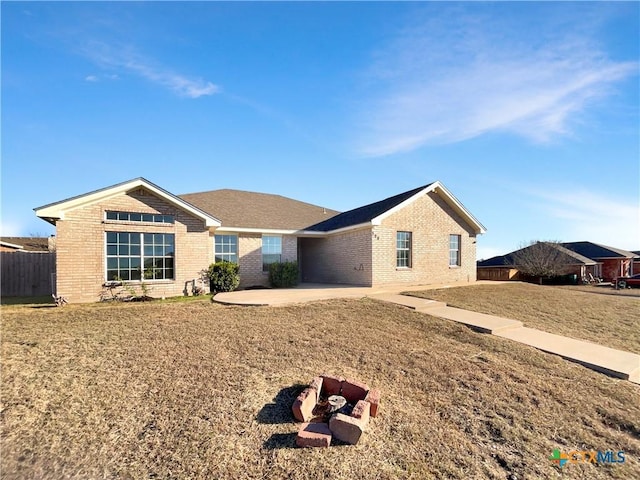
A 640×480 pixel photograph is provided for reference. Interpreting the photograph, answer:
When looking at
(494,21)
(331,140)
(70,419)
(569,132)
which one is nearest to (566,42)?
(494,21)

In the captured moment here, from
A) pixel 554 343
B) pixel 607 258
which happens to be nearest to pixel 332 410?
pixel 554 343

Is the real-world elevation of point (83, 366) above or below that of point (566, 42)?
below

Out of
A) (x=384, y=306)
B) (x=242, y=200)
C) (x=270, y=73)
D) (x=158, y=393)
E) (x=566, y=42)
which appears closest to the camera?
(x=158, y=393)

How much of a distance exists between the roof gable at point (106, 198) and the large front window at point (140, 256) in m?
1.29

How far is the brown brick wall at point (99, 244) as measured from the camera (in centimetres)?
1036

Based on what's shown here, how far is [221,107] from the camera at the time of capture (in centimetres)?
1136

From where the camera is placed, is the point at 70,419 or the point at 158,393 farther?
the point at 158,393

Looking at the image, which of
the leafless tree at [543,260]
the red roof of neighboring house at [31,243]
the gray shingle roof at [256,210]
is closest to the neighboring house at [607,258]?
the leafless tree at [543,260]

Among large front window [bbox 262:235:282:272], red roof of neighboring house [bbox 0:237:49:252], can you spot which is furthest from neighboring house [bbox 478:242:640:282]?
red roof of neighboring house [bbox 0:237:49:252]

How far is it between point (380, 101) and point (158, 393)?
11.0 metres

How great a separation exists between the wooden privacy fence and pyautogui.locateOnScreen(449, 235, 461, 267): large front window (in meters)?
19.7

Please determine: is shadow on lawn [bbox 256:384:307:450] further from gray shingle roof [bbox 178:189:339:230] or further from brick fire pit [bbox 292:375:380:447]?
gray shingle roof [bbox 178:189:339:230]

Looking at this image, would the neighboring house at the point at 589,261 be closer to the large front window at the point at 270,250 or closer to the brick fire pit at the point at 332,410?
the large front window at the point at 270,250

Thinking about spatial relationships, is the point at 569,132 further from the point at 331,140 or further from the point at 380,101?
the point at 331,140
